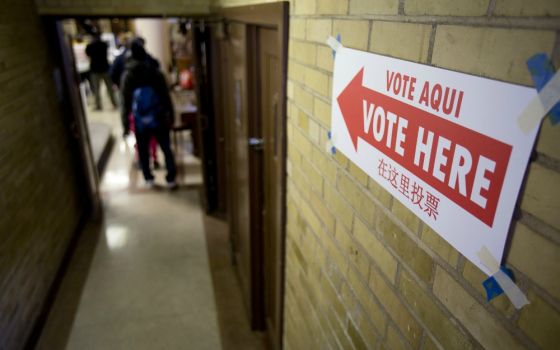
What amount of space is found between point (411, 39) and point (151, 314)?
2.75 meters

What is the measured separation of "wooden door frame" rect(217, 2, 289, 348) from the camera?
1577mm

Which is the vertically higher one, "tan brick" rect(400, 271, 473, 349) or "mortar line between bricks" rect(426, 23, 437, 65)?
"mortar line between bricks" rect(426, 23, 437, 65)

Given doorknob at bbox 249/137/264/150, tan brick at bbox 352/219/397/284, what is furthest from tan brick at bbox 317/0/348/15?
doorknob at bbox 249/137/264/150

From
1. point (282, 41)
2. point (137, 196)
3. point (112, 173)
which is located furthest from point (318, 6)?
point (112, 173)

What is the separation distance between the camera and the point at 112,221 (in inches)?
163

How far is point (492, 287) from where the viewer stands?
0.63m

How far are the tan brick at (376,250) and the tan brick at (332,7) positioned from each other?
0.58m

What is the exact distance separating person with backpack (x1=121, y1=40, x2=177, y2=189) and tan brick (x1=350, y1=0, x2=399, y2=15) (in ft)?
12.1

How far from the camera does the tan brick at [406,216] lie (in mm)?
820

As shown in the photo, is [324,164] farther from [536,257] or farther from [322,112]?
[536,257]

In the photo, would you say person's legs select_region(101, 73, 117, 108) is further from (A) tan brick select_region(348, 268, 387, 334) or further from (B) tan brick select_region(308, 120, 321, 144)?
(A) tan brick select_region(348, 268, 387, 334)

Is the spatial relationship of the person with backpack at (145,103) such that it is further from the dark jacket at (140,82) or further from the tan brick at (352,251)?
the tan brick at (352,251)

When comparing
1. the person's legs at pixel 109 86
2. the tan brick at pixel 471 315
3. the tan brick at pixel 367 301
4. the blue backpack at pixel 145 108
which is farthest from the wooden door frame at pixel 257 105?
the person's legs at pixel 109 86

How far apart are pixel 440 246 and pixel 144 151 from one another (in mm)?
4488
